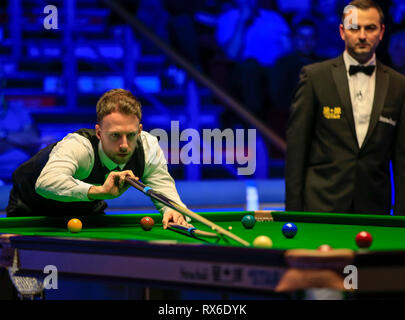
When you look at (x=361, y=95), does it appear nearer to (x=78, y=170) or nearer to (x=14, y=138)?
(x=78, y=170)

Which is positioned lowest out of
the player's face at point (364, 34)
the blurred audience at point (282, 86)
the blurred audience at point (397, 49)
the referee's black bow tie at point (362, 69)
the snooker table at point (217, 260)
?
the snooker table at point (217, 260)

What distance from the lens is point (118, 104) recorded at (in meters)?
2.90

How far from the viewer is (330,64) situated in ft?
11.7

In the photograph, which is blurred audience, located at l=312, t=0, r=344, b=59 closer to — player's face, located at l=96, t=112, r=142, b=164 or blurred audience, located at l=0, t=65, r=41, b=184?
blurred audience, located at l=0, t=65, r=41, b=184

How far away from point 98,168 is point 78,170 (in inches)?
3.6

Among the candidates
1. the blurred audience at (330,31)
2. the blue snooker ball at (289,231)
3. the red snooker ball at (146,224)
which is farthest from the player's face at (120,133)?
the blurred audience at (330,31)

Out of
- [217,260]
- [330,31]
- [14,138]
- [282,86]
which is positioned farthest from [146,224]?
[330,31]

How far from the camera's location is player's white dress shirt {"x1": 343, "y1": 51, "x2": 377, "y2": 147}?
345cm

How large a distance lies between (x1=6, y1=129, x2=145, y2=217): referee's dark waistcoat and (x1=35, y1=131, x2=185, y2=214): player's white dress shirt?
0.11 feet

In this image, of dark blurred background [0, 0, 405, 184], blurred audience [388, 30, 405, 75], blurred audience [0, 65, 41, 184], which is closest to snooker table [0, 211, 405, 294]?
blurred audience [0, 65, 41, 184]

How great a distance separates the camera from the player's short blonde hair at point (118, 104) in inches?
114

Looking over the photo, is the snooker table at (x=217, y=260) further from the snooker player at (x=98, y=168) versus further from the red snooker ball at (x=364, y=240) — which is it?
the snooker player at (x=98, y=168)

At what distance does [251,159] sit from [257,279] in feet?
13.7

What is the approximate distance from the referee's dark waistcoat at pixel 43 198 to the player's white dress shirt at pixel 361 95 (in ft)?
3.43
